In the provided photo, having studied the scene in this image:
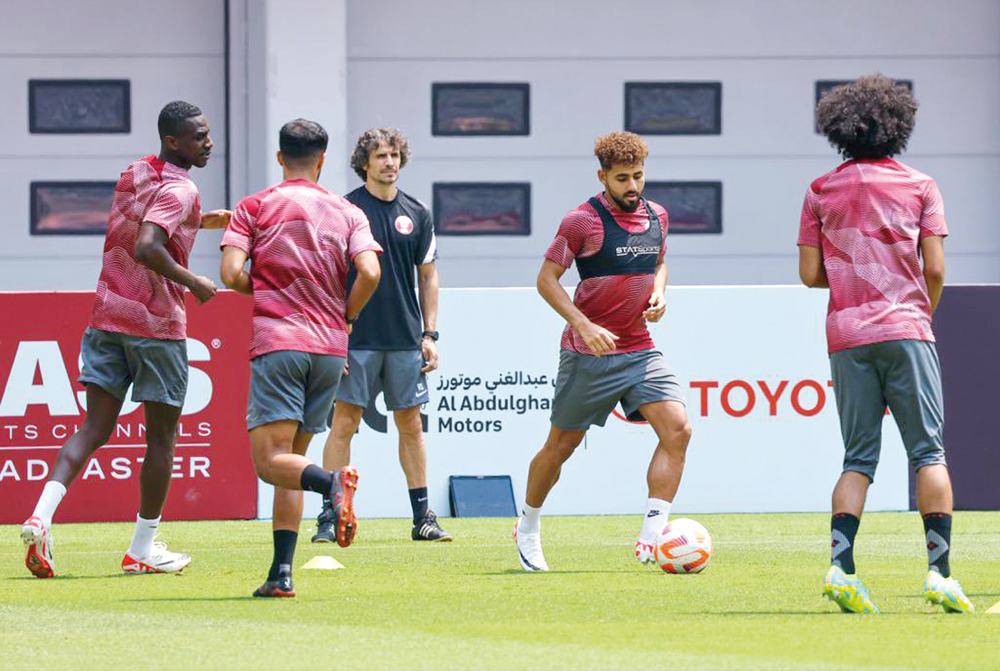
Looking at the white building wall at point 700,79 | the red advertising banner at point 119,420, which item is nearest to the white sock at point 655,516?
the red advertising banner at point 119,420

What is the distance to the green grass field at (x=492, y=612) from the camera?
555 centimetres

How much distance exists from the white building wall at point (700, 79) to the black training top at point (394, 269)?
9.16 meters

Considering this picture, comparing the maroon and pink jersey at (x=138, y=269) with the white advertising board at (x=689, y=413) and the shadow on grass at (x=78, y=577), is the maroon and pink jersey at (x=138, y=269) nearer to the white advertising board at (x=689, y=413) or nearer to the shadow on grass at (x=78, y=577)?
the shadow on grass at (x=78, y=577)

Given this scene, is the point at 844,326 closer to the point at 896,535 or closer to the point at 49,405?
the point at 896,535

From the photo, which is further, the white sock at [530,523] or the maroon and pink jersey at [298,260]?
the white sock at [530,523]

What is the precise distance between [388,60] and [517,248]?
87.1 inches

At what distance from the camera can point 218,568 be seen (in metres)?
8.62

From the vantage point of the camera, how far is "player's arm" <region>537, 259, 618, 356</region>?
27.2 ft

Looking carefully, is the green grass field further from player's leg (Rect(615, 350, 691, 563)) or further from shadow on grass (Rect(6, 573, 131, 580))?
player's leg (Rect(615, 350, 691, 563))

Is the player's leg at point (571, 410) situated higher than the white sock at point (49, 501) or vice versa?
the player's leg at point (571, 410)

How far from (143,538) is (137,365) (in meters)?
0.72

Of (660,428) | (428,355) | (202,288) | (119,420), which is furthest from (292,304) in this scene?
(119,420)

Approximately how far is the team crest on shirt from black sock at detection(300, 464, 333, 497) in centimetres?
344

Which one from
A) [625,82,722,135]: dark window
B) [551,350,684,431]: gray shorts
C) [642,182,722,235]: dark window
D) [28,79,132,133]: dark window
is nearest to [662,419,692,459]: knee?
[551,350,684,431]: gray shorts
